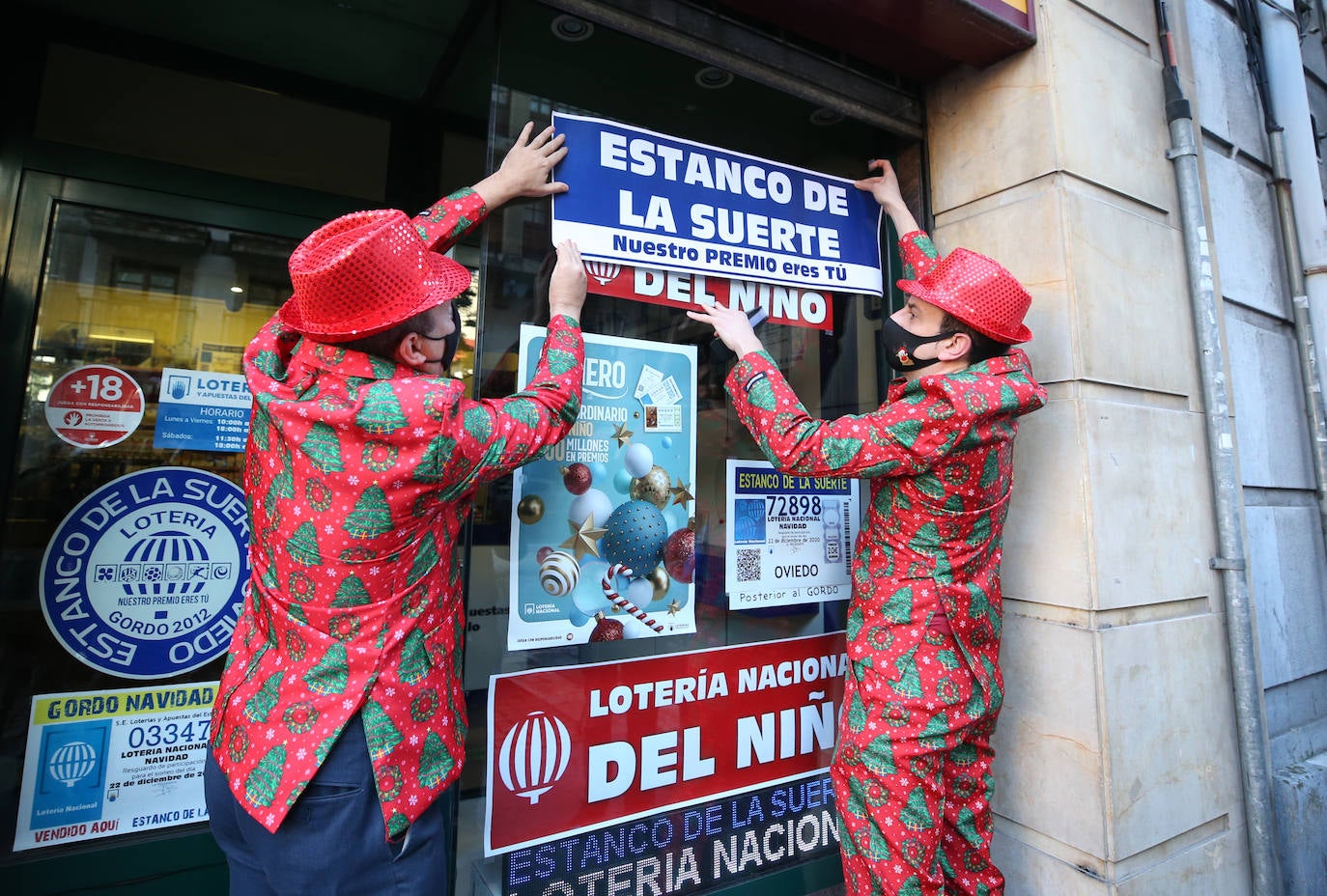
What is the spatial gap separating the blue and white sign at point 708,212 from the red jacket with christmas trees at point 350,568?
3.00ft

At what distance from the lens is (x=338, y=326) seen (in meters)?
1.38

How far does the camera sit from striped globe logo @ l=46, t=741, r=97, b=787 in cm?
223

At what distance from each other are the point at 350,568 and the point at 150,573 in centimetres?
162

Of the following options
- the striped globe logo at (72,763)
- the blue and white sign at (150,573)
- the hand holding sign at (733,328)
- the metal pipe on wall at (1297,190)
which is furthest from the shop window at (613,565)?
the metal pipe on wall at (1297,190)

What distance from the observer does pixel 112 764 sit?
2.29m

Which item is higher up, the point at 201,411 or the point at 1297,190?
the point at 1297,190

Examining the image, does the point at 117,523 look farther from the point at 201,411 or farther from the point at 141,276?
the point at 141,276

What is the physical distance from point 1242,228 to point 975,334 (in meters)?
2.27

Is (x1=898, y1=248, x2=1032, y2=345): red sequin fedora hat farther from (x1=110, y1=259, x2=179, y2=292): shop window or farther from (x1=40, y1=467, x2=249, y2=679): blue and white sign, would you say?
(x1=110, y1=259, x2=179, y2=292): shop window

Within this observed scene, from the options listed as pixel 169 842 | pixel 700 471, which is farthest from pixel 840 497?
pixel 169 842

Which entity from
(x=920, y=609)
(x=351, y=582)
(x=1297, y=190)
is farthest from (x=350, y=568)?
(x=1297, y=190)

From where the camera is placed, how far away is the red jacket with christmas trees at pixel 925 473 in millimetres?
1783

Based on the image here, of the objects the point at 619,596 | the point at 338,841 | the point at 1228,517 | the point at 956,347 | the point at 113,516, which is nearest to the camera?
the point at 338,841

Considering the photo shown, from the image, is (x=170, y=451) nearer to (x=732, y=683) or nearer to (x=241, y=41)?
(x=241, y=41)
